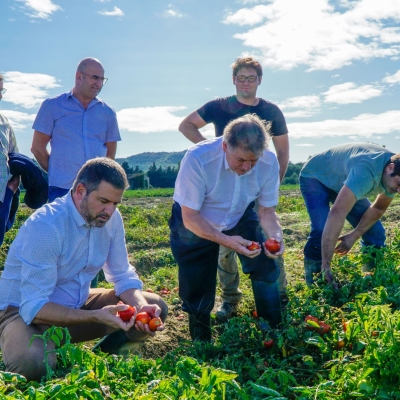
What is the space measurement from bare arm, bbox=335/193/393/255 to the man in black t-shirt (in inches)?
23.2

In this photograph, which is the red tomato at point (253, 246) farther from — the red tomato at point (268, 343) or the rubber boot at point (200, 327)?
the rubber boot at point (200, 327)

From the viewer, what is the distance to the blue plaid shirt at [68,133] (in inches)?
194

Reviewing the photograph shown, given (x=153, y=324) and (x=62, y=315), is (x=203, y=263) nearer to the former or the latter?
(x=153, y=324)

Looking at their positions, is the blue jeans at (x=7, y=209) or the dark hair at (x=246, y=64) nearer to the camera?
the blue jeans at (x=7, y=209)

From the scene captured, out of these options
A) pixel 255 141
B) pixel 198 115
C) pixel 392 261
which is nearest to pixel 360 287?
pixel 392 261

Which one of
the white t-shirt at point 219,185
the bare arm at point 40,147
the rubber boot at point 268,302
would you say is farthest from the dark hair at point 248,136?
the bare arm at point 40,147

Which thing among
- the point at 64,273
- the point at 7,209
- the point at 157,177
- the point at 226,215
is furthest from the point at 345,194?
the point at 157,177

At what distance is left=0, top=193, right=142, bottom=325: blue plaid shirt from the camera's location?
3098 mm

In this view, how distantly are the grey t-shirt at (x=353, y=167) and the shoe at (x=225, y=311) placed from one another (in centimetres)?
145

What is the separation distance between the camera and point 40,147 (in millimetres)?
5027

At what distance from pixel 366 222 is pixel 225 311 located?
4.97 feet

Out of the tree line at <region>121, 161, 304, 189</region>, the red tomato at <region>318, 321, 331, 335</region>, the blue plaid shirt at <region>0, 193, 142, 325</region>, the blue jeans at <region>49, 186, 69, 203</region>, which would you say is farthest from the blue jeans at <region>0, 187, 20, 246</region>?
the tree line at <region>121, 161, 304, 189</region>

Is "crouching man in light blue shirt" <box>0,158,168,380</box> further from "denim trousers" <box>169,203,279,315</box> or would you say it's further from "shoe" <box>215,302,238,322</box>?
"shoe" <box>215,302,238,322</box>

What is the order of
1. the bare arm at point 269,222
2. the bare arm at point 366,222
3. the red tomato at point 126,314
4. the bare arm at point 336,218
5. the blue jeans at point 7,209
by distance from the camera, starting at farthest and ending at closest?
the bare arm at point 366,222 < the blue jeans at point 7,209 < the bare arm at point 336,218 < the bare arm at point 269,222 < the red tomato at point 126,314
